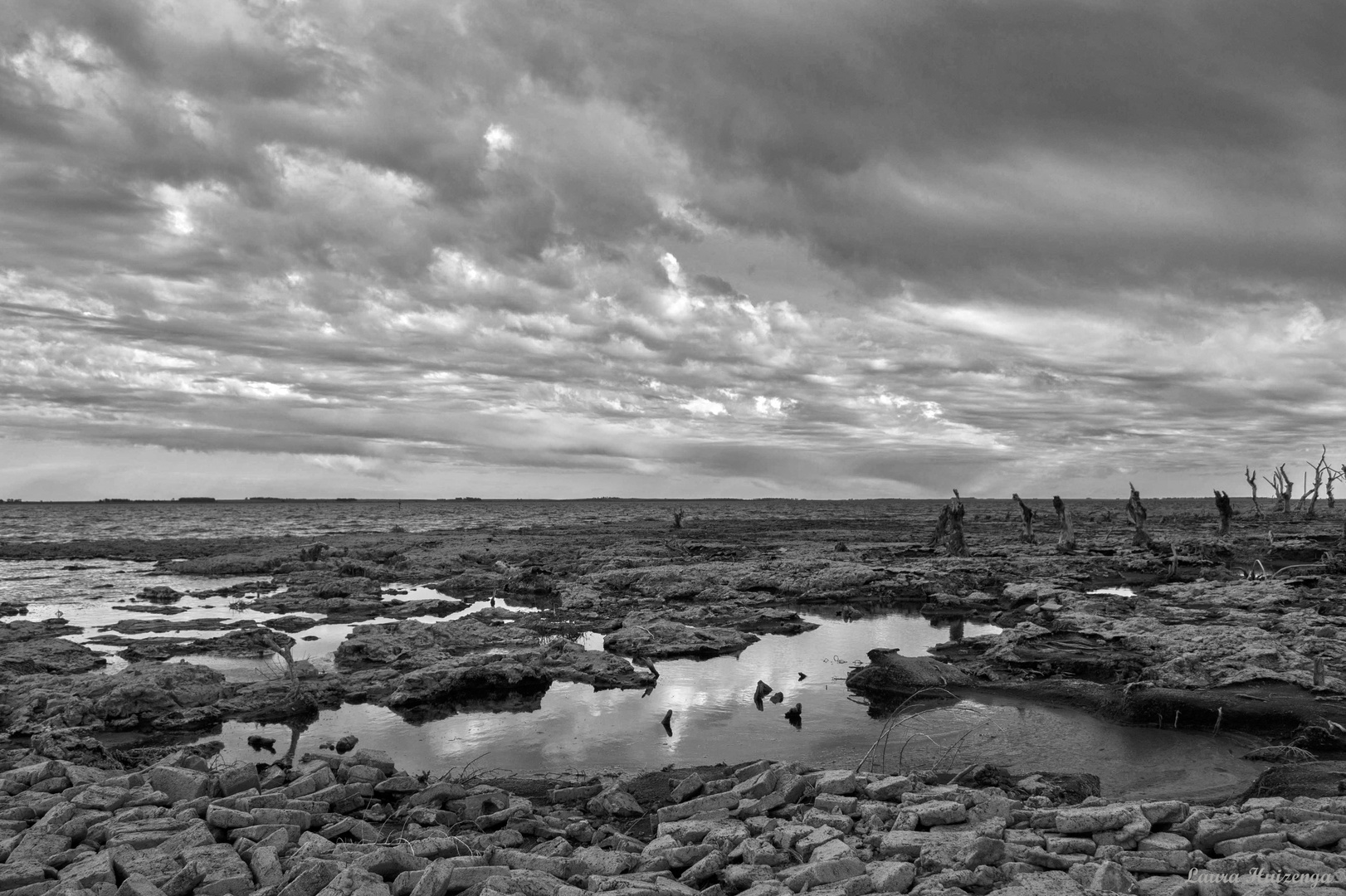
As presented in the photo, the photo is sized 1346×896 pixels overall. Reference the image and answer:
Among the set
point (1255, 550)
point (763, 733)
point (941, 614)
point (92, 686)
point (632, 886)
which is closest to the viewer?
point (632, 886)

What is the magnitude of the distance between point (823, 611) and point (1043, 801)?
76.5 feet

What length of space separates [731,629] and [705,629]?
1.23 meters

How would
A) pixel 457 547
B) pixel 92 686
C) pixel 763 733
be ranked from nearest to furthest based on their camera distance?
pixel 763 733
pixel 92 686
pixel 457 547

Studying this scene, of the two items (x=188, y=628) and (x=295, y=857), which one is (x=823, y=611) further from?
(x=295, y=857)

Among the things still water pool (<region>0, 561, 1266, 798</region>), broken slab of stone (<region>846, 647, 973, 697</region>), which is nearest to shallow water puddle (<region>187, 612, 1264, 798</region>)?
still water pool (<region>0, 561, 1266, 798</region>)

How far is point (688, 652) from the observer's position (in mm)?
23984

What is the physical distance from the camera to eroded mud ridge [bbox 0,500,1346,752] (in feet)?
56.4

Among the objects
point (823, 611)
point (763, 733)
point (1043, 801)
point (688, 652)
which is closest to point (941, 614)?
point (823, 611)

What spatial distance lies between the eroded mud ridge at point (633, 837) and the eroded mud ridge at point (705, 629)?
6.60 m

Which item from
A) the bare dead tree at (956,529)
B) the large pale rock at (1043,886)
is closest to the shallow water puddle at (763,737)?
the large pale rock at (1043,886)

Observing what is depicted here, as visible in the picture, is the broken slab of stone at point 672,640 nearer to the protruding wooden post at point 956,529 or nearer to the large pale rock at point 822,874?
the large pale rock at point 822,874

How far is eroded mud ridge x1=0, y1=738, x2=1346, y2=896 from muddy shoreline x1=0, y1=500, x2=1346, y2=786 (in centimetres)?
659

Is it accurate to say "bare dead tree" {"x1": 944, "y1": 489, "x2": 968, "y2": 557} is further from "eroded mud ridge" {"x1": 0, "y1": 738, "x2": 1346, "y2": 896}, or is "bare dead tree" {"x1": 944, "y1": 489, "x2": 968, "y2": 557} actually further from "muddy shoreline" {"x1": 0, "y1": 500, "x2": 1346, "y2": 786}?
"eroded mud ridge" {"x1": 0, "y1": 738, "x2": 1346, "y2": 896}

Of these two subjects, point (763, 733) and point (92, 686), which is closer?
point (763, 733)
